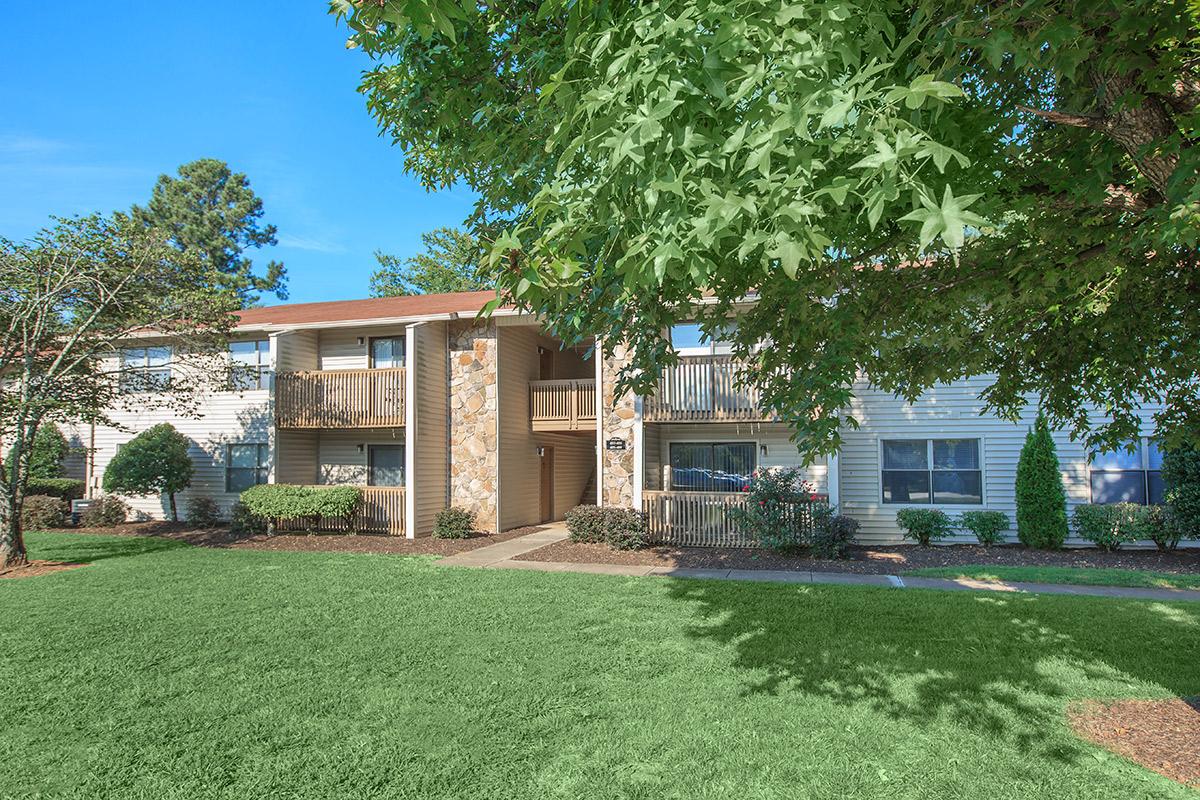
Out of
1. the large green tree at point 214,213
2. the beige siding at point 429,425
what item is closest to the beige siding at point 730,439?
the beige siding at point 429,425

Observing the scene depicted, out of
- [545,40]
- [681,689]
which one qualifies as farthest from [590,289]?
[681,689]

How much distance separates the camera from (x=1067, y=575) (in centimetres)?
1085

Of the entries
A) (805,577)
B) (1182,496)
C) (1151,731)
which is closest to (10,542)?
(805,577)

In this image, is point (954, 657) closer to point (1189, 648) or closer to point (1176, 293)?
point (1189, 648)

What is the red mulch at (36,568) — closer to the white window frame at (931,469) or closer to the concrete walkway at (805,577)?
the concrete walkway at (805,577)

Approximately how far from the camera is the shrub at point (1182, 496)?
41.7ft

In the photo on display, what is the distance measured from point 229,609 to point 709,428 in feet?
35.4

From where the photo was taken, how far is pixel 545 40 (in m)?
4.46

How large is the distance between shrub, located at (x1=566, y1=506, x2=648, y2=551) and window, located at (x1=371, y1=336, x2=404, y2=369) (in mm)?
6593

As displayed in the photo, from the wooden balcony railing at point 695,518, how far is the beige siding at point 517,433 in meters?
4.14

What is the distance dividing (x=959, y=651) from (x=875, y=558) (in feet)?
21.3

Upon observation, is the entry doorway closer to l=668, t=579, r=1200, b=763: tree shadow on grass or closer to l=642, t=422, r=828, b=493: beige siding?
l=642, t=422, r=828, b=493: beige siding

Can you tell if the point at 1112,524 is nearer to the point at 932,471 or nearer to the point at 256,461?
the point at 932,471

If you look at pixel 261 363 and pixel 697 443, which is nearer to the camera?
pixel 697 443
